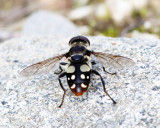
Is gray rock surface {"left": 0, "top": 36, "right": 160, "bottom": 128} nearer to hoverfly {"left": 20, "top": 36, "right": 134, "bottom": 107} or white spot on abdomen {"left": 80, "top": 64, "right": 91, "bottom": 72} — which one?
hoverfly {"left": 20, "top": 36, "right": 134, "bottom": 107}

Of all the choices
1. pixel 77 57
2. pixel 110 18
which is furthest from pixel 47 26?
pixel 77 57

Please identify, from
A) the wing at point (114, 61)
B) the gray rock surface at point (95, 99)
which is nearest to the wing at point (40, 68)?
the gray rock surface at point (95, 99)

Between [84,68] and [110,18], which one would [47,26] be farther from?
[84,68]

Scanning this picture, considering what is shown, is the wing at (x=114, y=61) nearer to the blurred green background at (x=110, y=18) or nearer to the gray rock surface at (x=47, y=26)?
the blurred green background at (x=110, y=18)

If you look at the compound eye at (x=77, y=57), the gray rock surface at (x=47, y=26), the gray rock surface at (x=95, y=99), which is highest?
the gray rock surface at (x=47, y=26)

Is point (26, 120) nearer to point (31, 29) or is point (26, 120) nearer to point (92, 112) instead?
point (92, 112)

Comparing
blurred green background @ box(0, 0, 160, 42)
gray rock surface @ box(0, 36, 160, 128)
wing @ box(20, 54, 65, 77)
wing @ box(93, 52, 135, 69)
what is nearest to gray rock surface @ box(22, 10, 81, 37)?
blurred green background @ box(0, 0, 160, 42)
